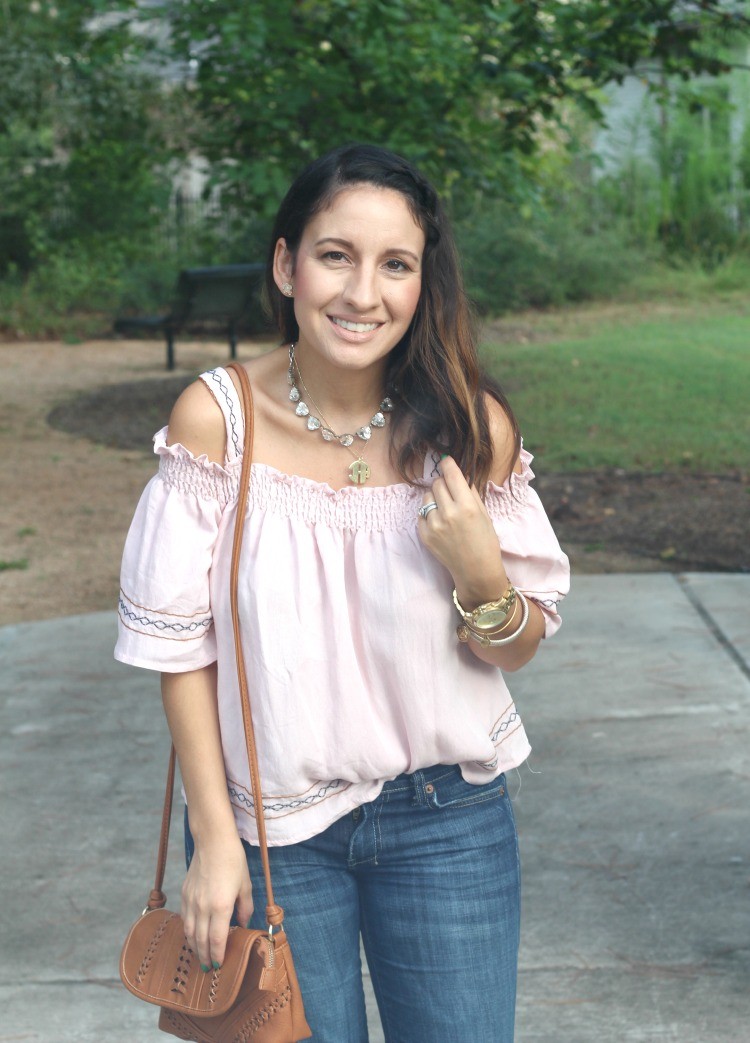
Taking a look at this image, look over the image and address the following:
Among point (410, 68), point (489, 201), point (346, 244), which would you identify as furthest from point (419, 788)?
point (489, 201)

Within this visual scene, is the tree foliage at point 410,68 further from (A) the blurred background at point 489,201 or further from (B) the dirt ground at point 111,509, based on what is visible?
(B) the dirt ground at point 111,509

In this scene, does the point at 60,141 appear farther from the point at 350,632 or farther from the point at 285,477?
the point at 350,632

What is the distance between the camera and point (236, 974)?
5.79ft

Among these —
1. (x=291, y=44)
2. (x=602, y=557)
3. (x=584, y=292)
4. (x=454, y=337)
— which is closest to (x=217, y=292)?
(x=291, y=44)

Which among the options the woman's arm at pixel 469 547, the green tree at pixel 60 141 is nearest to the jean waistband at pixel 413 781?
the woman's arm at pixel 469 547

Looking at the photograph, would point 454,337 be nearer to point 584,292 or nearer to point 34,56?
point 584,292

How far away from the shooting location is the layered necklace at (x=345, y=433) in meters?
1.90

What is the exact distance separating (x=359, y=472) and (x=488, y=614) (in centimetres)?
27

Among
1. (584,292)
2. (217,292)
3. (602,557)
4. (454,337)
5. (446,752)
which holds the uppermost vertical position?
(454,337)

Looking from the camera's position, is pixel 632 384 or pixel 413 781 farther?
pixel 632 384

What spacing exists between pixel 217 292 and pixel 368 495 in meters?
11.3

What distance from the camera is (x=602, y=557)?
21.5ft

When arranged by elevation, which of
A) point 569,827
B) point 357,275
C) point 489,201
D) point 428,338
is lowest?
point 489,201

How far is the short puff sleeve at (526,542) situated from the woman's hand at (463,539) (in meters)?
0.10
